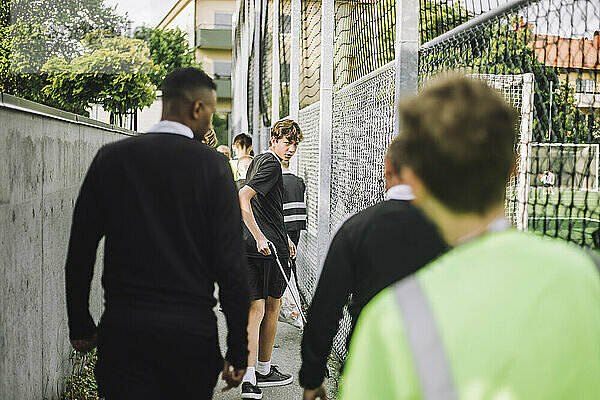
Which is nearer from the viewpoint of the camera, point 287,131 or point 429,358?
point 429,358

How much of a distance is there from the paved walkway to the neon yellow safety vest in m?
4.57

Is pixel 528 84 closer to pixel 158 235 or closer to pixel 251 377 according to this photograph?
pixel 158 235

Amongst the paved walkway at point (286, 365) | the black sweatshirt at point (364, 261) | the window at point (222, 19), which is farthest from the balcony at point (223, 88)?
the black sweatshirt at point (364, 261)

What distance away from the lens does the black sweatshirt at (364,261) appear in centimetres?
269

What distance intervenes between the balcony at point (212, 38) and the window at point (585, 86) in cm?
5582

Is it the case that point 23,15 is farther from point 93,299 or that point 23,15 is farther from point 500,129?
point 500,129

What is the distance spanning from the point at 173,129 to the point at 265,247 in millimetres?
2675

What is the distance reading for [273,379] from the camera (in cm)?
596

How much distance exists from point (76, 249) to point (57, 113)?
222 cm

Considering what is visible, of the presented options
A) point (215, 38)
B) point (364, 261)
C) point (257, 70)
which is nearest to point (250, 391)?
point (364, 261)

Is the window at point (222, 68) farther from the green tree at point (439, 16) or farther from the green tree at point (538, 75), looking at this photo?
the green tree at point (538, 75)

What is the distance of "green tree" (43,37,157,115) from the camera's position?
49.0 ft

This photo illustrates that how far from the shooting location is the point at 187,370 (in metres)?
2.95

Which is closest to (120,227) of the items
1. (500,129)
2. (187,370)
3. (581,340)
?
(187,370)
